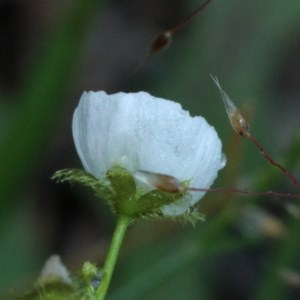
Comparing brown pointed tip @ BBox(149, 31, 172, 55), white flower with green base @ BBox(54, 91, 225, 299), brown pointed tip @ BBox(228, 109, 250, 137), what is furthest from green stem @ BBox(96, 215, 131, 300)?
brown pointed tip @ BBox(149, 31, 172, 55)

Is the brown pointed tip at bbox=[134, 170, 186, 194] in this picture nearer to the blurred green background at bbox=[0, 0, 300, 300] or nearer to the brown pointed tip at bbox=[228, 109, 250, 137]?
the brown pointed tip at bbox=[228, 109, 250, 137]

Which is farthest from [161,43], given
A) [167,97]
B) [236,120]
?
[167,97]

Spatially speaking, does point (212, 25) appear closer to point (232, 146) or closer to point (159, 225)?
point (159, 225)

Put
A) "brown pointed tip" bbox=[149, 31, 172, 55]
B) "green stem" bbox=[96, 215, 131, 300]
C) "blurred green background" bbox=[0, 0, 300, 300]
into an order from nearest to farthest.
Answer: "green stem" bbox=[96, 215, 131, 300], "brown pointed tip" bbox=[149, 31, 172, 55], "blurred green background" bbox=[0, 0, 300, 300]

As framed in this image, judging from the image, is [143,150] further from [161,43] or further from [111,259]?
[161,43]

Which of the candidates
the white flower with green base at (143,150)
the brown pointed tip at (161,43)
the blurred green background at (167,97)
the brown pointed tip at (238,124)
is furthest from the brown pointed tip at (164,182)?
the blurred green background at (167,97)

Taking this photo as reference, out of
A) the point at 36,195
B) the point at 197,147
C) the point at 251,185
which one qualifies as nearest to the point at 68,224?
the point at 36,195
